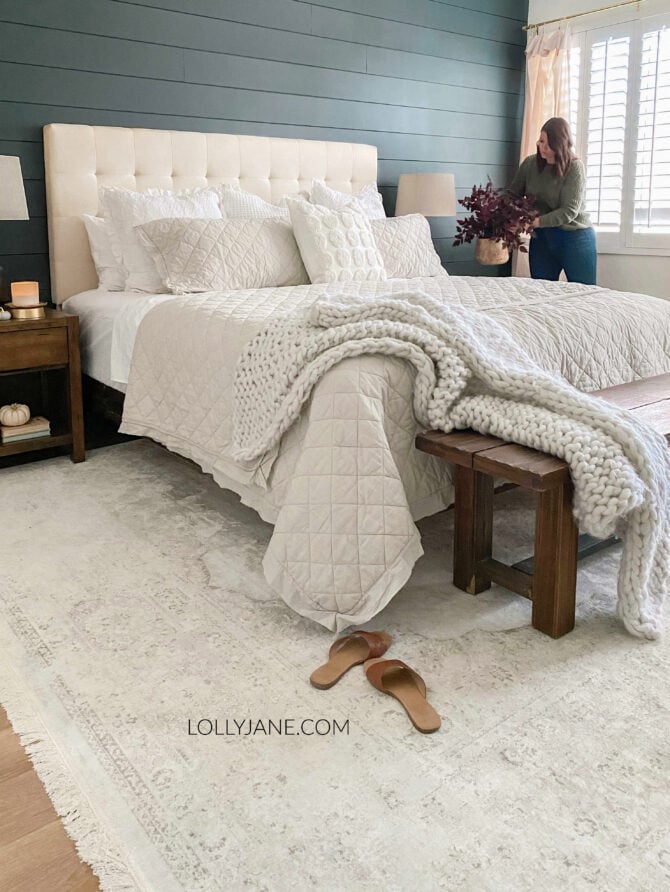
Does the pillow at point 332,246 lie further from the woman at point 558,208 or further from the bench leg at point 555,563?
the bench leg at point 555,563

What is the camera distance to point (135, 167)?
3.64m

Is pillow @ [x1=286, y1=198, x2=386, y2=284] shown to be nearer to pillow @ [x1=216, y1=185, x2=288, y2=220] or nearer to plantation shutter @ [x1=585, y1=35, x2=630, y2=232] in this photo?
pillow @ [x1=216, y1=185, x2=288, y2=220]

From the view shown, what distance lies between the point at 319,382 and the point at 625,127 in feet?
12.7

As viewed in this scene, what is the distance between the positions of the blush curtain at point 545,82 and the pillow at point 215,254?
8.98ft

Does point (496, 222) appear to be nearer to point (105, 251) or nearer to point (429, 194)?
point (429, 194)

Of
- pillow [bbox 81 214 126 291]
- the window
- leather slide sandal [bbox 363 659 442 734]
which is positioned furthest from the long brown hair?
leather slide sandal [bbox 363 659 442 734]

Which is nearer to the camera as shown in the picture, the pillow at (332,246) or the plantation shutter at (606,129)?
the pillow at (332,246)

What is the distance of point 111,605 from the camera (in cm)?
203

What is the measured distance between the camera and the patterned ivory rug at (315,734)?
1212mm

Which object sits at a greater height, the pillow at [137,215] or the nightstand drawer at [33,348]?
the pillow at [137,215]

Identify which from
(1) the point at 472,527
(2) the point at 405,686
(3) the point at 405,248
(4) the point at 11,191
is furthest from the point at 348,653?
(3) the point at 405,248

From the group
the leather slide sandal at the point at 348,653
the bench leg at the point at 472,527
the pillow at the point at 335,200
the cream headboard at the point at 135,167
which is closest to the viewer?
the leather slide sandal at the point at 348,653

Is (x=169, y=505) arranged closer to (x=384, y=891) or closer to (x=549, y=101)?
(x=384, y=891)

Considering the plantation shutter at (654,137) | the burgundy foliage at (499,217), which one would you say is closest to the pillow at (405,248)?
the burgundy foliage at (499,217)
